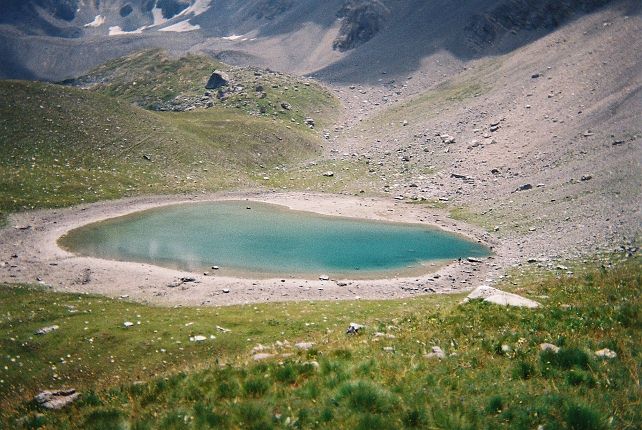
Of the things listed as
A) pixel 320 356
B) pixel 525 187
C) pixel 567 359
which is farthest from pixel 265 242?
pixel 567 359

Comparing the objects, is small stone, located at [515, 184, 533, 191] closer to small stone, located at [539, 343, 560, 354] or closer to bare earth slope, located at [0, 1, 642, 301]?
bare earth slope, located at [0, 1, 642, 301]

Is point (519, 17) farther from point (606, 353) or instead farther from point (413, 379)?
point (413, 379)

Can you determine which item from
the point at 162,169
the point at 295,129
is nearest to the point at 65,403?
the point at 162,169

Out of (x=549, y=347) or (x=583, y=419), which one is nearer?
(x=583, y=419)

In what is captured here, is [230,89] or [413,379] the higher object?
[230,89]

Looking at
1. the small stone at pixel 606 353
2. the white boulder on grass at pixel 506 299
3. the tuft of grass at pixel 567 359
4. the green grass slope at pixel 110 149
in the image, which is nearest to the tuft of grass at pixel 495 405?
the tuft of grass at pixel 567 359

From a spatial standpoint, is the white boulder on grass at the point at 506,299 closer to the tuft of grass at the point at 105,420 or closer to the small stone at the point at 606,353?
the small stone at the point at 606,353
